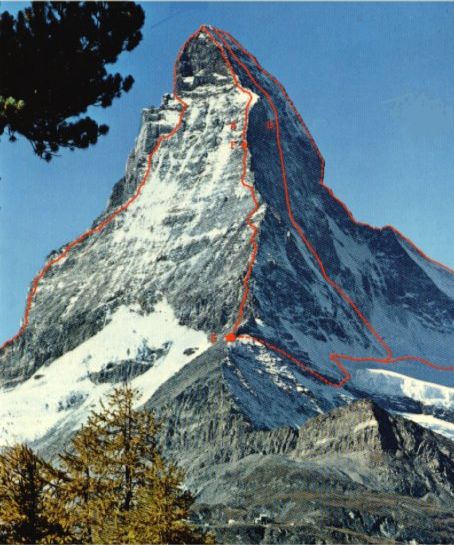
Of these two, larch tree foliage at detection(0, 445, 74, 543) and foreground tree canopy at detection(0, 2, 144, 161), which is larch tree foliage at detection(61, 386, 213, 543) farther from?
foreground tree canopy at detection(0, 2, 144, 161)

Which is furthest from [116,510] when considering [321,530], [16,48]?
[321,530]

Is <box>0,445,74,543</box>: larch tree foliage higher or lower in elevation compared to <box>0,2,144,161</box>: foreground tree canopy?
lower

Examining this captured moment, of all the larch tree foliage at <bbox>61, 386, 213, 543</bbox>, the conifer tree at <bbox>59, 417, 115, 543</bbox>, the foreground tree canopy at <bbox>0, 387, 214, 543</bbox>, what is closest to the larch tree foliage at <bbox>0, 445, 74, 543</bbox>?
the foreground tree canopy at <bbox>0, 387, 214, 543</bbox>

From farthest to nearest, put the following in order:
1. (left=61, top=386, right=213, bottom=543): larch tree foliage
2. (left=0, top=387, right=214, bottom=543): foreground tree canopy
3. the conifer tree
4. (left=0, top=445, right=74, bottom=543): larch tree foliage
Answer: the conifer tree, (left=61, top=386, right=213, bottom=543): larch tree foliage, (left=0, top=387, right=214, bottom=543): foreground tree canopy, (left=0, top=445, right=74, bottom=543): larch tree foliage

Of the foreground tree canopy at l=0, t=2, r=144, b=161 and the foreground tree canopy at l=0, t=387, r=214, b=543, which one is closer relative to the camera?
the foreground tree canopy at l=0, t=387, r=214, b=543

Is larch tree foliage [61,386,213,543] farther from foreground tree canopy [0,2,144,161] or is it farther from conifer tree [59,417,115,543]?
foreground tree canopy [0,2,144,161]

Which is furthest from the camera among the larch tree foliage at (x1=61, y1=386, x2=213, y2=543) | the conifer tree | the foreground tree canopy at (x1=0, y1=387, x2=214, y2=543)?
the conifer tree

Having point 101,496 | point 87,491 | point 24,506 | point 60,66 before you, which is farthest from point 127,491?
point 60,66

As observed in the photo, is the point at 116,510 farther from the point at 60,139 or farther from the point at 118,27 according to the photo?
the point at 118,27
